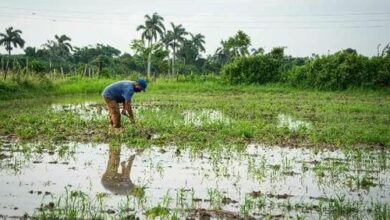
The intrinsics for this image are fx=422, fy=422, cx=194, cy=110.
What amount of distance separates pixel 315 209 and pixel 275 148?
407 cm

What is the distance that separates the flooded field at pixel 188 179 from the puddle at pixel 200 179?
0.01 metres

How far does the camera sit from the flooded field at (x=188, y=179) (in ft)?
16.6

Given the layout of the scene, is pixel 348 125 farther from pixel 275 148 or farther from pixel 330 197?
pixel 330 197

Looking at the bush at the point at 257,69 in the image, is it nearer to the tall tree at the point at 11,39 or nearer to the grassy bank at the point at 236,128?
the grassy bank at the point at 236,128

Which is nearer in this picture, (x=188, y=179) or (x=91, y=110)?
(x=188, y=179)

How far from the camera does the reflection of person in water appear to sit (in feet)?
19.6

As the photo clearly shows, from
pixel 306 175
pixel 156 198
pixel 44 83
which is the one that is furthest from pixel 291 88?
pixel 156 198

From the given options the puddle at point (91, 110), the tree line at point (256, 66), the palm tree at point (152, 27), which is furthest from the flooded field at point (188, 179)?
the palm tree at point (152, 27)

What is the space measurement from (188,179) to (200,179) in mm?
187

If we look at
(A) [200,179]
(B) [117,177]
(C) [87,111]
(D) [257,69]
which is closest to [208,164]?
(A) [200,179]

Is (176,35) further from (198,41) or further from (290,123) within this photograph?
(290,123)

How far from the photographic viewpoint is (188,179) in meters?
6.56

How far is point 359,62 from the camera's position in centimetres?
2995

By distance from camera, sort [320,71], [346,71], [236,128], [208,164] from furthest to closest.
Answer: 1. [320,71]
2. [346,71]
3. [236,128]
4. [208,164]
